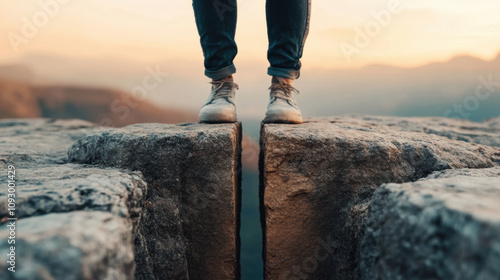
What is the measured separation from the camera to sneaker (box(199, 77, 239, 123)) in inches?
53.2

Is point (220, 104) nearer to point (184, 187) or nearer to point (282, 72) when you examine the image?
point (282, 72)

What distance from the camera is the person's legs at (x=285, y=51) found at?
1265mm

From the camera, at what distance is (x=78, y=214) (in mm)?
582

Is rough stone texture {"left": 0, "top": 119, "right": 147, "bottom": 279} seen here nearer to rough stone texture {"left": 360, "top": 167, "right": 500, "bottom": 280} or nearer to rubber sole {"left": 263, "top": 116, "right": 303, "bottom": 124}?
rough stone texture {"left": 360, "top": 167, "right": 500, "bottom": 280}

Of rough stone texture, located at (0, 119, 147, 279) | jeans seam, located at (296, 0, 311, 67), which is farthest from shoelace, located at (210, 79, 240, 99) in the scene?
rough stone texture, located at (0, 119, 147, 279)

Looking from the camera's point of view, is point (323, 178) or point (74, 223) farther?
point (323, 178)

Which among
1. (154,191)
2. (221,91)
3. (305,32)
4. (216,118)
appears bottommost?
(154,191)

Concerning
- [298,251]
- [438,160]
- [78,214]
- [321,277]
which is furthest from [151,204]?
[438,160]

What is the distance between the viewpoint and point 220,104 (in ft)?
4.53

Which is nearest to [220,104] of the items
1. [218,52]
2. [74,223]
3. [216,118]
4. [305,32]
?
[216,118]

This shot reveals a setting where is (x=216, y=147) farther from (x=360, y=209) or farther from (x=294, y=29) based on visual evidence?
(x=294, y=29)

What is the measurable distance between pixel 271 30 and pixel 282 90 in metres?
0.28

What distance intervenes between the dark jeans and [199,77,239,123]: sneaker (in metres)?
0.11

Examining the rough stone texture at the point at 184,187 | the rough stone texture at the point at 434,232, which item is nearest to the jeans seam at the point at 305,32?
the rough stone texture at the point at 184,187
